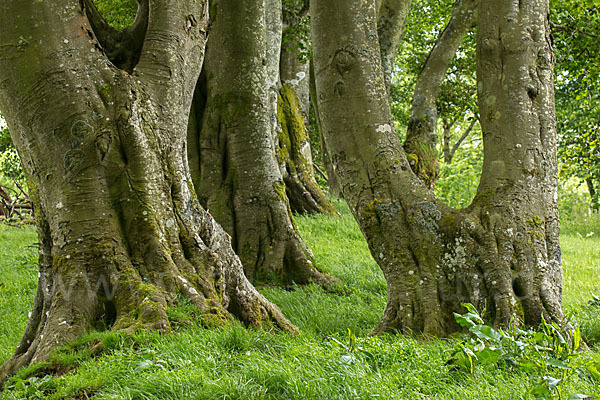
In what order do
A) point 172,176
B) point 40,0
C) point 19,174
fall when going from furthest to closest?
point 19,174
point 172,176
point 40,0

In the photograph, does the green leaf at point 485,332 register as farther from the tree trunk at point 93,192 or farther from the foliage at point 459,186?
the foliage at point 459,186

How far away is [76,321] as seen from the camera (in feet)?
13.0

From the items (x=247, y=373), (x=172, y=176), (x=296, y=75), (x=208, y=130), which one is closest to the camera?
(x=247, y=373)

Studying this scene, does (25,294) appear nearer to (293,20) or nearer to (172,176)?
(172,176)

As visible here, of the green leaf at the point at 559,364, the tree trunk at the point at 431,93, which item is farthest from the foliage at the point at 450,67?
the green leaf at the point at 559,364

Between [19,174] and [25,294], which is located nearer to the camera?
[25,294]

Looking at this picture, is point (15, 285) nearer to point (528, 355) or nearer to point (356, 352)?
point (356, 352)

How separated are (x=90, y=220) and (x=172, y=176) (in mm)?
801

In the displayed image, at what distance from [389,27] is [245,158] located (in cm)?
587

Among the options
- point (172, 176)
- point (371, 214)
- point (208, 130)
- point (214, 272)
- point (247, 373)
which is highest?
point (208, 130)

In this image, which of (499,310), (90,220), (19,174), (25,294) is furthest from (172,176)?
(19,174)

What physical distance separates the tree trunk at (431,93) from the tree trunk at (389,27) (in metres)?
4.25

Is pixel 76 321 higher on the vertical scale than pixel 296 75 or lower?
lower

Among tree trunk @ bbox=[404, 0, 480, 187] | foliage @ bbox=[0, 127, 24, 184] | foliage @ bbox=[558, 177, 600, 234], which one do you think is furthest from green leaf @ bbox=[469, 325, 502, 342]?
foliage @ bbox=[0, 127, 24, 184]
